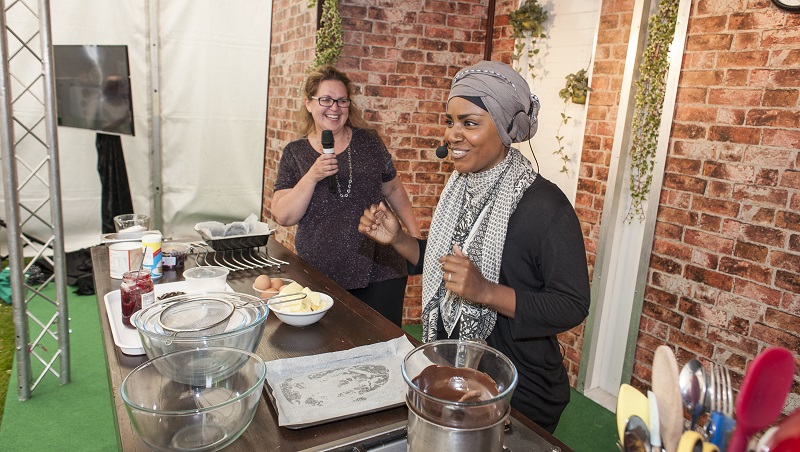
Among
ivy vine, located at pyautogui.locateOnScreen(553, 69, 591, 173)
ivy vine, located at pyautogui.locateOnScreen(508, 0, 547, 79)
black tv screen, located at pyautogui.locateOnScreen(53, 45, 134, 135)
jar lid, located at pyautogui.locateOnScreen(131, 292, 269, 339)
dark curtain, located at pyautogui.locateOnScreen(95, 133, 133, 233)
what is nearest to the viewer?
jar lid, located at pyautogui.locateOnScreen(131, 292, 269, 339)

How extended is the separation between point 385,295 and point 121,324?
130 cm

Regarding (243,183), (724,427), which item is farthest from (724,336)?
(243,183)

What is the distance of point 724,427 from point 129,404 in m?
0.94

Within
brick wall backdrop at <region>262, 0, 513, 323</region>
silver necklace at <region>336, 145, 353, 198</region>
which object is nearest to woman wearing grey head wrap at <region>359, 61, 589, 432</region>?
silver necklace at <region>336, 145, 353, 198</region>

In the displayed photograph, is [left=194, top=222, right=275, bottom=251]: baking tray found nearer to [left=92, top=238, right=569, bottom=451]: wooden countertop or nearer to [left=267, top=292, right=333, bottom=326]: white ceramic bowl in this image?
[left=92, top=238, right=569, bottom=451]: wooden countertop

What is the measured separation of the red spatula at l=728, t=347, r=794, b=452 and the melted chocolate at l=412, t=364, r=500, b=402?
0.41 metres

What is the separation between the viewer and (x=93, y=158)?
5.10m

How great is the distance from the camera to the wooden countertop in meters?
1.16

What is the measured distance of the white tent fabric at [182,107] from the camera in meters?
4.94

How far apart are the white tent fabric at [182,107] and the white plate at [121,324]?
11.6ft

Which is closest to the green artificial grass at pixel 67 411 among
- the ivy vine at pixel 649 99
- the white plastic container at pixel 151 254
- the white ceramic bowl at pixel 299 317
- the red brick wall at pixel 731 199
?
the white plastic container at pixel 151 254

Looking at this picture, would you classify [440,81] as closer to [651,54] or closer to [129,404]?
[651,54]

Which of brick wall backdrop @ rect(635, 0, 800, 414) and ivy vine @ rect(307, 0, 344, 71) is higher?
ivy vine @ rect(307, 0, 344, 71)

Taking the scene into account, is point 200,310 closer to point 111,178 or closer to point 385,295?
point 385,295
